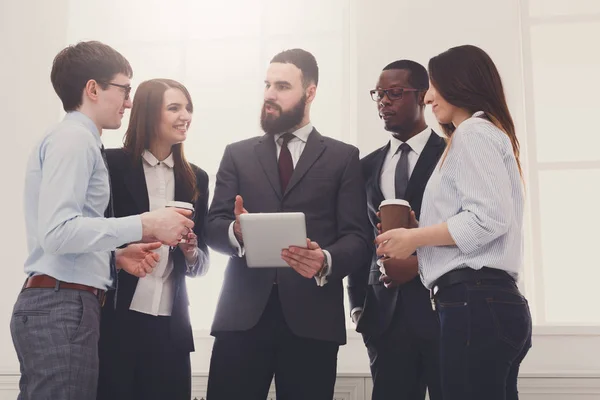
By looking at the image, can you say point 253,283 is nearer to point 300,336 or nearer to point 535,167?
point 300,336

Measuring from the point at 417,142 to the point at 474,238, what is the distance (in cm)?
95

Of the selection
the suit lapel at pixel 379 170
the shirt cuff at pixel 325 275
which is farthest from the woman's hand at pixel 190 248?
the suit lapel at pixel 379 170

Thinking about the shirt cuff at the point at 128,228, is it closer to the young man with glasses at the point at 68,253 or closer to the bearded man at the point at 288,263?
the young man with glasses at the point at 68,253

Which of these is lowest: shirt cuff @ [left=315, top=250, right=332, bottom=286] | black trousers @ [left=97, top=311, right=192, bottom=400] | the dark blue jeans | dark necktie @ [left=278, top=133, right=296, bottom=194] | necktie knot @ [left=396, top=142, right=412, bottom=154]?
black trousers @ [left=97, top=311, right=192, bottom=400]

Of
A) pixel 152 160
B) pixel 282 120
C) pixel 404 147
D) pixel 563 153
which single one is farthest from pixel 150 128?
pixel 563 153

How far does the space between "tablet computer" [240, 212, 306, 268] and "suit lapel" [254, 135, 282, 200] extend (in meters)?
0.32

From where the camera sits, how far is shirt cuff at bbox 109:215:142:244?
206 centimetres

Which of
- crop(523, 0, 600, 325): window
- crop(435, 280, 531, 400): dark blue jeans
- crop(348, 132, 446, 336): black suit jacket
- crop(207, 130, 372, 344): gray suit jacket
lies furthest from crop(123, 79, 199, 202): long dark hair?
crop(523, 0, 600, 325): window

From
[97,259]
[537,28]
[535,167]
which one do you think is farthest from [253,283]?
[537,28]

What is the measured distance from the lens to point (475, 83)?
2158 millimetres

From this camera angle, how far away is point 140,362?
2.54 metres

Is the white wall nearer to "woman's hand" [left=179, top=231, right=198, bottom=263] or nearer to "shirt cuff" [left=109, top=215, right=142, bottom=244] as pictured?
"woman's hand" [left=179, top=231, right=198, bottom=263]

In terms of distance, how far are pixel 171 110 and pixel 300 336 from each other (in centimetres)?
114

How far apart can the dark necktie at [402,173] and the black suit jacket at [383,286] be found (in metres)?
0.03
